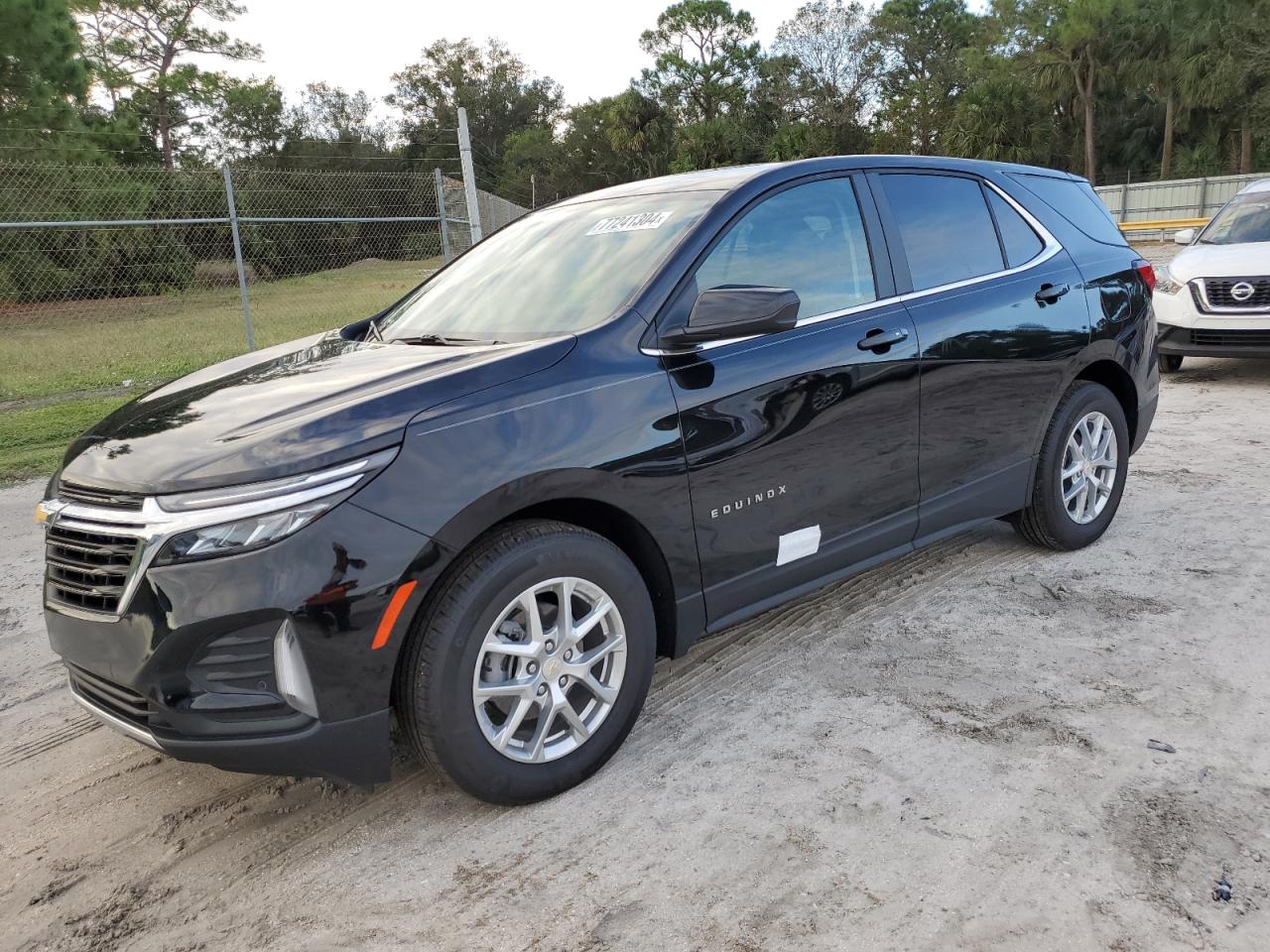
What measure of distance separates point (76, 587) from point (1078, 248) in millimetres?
4210

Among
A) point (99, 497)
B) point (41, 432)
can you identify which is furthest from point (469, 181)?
point (99, 497)

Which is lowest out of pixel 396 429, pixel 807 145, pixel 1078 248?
pixel 396 429

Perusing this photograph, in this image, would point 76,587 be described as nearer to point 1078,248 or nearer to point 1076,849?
point 1076,849

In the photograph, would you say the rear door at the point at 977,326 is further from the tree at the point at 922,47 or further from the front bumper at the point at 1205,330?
the tree at the point at 922,47

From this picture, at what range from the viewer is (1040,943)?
221cm

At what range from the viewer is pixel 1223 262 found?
866cm

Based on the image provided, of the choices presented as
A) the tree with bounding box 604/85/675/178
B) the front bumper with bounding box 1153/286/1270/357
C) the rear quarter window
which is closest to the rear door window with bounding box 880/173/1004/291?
the rear quarter window

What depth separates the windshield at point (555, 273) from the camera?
3.26 metres

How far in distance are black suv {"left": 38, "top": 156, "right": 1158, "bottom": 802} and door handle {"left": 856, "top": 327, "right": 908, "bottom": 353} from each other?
0.01 metres

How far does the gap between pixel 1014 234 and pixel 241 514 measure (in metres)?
3.42

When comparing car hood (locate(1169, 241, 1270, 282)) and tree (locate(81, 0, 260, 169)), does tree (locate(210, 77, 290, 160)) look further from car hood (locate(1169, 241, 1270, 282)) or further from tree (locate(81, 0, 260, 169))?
car hood (locate(1169, 241, 1270, 282))

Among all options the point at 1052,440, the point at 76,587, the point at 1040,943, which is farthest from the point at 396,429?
the point at 1052,440

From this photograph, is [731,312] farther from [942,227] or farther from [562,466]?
[942,227]

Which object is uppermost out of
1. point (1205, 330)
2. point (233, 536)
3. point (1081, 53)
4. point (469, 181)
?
point (1081, 53)
